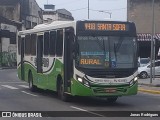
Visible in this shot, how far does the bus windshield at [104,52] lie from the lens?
17.8 meters

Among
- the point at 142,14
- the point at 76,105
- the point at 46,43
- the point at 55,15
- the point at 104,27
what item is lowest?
the point at 76,105

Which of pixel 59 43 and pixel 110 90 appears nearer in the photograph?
pixel 110 90

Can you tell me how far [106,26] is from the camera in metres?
18.3

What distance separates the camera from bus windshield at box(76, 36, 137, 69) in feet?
58.3

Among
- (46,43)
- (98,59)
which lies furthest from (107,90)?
(46,43)

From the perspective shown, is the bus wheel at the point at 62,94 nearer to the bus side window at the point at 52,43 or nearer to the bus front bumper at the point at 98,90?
the bus front bumper at the point at 98,90

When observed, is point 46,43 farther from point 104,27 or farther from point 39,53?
point 104,27

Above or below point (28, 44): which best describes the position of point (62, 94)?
below

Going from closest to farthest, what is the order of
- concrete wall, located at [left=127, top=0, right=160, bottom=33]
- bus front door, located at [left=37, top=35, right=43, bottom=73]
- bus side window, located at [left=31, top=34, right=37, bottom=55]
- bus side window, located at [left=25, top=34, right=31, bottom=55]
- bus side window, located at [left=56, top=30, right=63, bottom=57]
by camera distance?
bus side window, located at [left=56, top=30, right=63, bottom=57], bus front door, located at [left=37, top=35, right=43, bottom=73], bus side window, located at [left=31, top=34, right=37, bottom=55], bus side window, located at [left=25, top=34, right=31, bottom=55], concrete wall, located at [left=127, top=0, right=160, bottom=33]

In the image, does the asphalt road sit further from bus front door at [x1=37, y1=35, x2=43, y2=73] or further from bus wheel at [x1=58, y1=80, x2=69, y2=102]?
bus front door at [x1=37, y1=35, x2=43, y2=73]

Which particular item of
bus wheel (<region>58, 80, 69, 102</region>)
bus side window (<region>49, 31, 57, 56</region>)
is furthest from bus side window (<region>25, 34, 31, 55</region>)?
bus wheel (<region>58, 80, 69, 102</region>)

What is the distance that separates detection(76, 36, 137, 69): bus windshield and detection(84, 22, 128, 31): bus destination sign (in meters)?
0.35

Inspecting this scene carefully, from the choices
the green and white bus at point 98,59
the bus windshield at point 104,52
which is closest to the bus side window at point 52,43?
the green and white bus at point 98,59

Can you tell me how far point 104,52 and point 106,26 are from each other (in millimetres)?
1064
